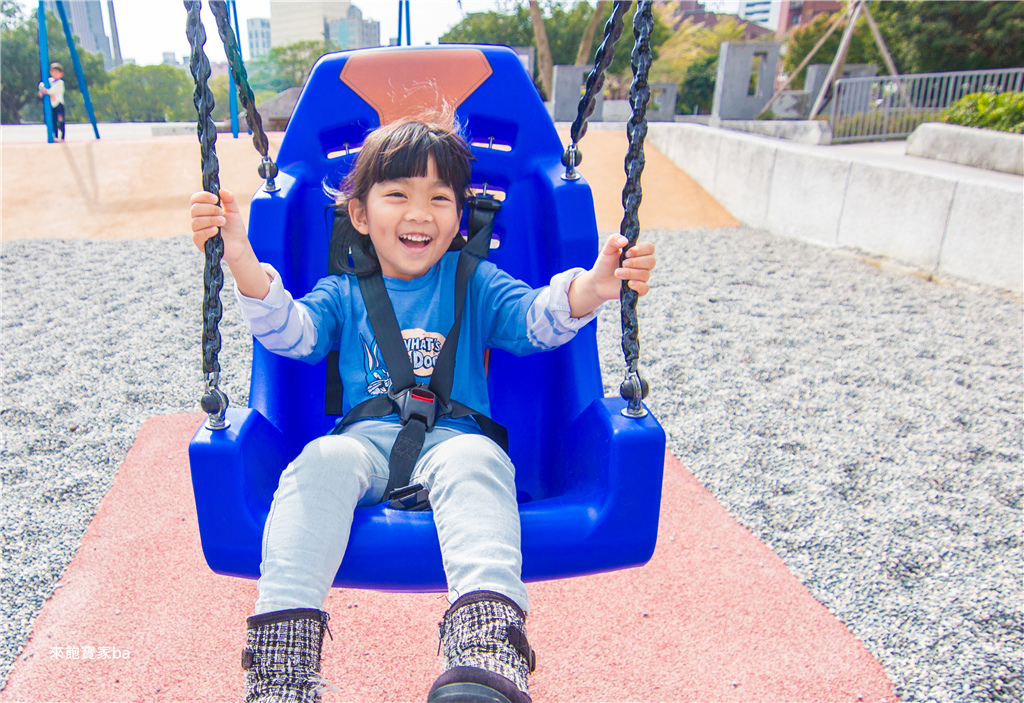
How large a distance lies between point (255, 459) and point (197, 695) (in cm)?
64

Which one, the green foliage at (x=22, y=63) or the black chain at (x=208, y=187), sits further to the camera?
the green foliage at (x=22, y=63)

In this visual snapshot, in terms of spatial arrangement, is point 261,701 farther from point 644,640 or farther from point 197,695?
point 644,640

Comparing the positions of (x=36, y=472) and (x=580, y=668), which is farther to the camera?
(x=36, y=472)

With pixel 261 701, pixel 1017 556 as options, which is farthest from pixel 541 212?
pixel 1017 556

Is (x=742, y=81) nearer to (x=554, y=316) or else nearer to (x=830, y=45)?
(x=554, y=316)

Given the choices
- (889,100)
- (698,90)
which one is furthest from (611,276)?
(698,90)

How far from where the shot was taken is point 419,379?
5.05ft

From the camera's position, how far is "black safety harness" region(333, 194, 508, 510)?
4.38 feet

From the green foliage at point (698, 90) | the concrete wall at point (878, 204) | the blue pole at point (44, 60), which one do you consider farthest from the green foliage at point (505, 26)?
→ the concrete wall at point (878, 204)

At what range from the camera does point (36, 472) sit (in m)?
2.43

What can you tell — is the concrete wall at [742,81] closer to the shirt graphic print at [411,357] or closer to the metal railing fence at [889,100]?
the metal railing fence at [889,100]

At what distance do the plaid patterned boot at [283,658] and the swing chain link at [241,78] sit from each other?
965 mm

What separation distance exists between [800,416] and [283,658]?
2.43m

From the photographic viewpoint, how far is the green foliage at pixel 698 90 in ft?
74.7
